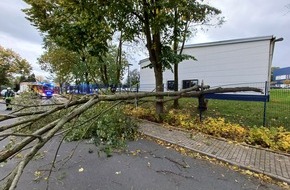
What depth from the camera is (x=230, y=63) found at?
23.3 meters

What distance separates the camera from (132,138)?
303 inches

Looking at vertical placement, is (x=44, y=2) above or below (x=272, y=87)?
above

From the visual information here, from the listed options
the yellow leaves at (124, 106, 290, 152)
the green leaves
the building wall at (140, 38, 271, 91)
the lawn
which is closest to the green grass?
the lawn

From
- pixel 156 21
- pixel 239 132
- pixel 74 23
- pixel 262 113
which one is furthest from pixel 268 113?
pixel 74 23

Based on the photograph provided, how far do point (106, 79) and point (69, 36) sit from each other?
5.96 meters

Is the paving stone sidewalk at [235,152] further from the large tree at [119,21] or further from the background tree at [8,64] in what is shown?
the background tree at [8,64]

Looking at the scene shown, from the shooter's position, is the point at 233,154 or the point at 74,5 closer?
the point at 233,154

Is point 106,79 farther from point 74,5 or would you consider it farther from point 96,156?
point 96,156

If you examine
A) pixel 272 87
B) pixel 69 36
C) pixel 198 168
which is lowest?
pixel 198 168

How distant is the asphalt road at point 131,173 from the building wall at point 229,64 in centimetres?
1422

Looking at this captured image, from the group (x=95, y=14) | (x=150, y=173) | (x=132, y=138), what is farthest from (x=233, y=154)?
(x=95, y=14)

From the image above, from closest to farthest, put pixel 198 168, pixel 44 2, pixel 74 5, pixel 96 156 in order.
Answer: pixel 198 168 → pixel 96 156 → pixel 74 5 → pixel 44 2

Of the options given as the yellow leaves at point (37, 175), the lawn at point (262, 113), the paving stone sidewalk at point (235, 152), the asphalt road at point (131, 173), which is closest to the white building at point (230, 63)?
the lawn at point (262, 113)

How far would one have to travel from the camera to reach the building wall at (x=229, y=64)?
21312mm
